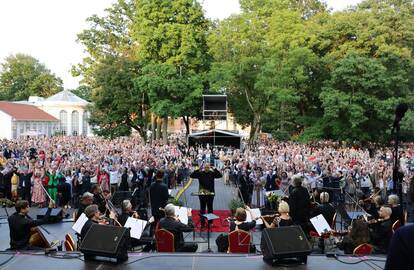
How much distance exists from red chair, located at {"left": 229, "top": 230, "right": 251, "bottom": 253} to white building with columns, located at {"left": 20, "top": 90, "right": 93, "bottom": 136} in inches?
2488

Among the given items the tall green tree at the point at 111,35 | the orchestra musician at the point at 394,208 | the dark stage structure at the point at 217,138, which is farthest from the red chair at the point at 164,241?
the tall green tree at the point at 111,35

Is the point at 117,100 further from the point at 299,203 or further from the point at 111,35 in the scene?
the point at 299,203

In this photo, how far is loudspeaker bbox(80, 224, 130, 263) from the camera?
6535 millimetres

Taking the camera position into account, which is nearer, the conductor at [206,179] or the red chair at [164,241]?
the red chair at [164,241]

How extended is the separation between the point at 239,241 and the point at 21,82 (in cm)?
8252

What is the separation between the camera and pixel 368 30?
3553 cm

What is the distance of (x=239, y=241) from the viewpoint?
8016mm

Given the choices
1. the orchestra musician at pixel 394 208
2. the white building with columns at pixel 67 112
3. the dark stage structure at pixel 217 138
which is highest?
the white building with columns at pixel 67 112

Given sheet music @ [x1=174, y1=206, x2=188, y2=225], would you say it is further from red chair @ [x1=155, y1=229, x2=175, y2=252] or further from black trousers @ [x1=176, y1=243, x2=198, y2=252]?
red chair @ [x1=155, y1=229, x2=175, y2=252]

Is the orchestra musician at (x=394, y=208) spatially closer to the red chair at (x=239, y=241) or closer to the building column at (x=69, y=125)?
the red chair at (x=239, y=241)

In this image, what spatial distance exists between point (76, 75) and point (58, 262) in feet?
160

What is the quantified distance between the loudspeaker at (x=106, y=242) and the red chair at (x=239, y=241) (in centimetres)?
209

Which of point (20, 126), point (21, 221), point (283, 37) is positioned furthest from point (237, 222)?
point (20, 126)

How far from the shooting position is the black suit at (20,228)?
307 inches
